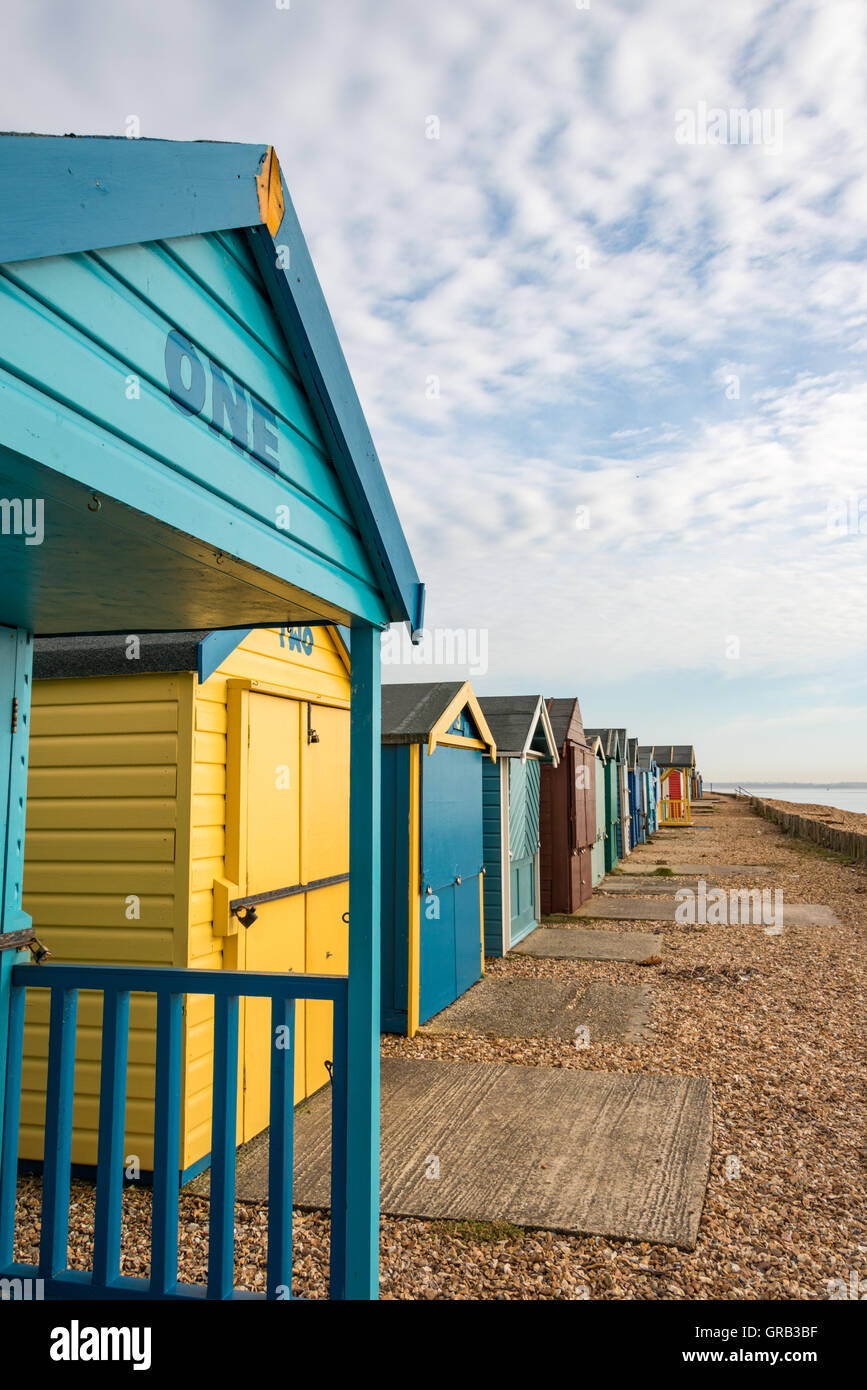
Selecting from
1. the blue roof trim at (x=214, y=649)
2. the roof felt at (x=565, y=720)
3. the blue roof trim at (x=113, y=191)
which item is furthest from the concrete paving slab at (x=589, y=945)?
the blue roof trim at (x=113, y=191)

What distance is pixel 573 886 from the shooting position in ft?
44.8

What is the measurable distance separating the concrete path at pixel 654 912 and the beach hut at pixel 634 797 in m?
11.1

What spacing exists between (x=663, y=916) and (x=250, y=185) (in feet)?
42.2

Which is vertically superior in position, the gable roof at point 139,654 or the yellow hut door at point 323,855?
the gable roof at point 139,654

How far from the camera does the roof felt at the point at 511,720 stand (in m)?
10.6

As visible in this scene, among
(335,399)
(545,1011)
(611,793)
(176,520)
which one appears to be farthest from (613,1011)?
(611,793)

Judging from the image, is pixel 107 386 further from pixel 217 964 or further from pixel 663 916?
pixel 663 916

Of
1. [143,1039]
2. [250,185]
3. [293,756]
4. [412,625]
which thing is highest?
[250,185]

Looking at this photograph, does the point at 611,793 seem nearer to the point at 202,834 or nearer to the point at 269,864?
the point at 269,864

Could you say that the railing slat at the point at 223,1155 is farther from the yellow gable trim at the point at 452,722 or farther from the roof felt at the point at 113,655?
the yellow gable trim at the point at 452,722

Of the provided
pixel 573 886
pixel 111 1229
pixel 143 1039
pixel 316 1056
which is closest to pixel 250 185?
pixel 111 1229

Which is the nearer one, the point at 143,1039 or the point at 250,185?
the point at 250,185

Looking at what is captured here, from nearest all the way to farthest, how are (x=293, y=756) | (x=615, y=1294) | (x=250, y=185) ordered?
(x=250, y=185), (x=615, y=1294), (x=293, y=756)
